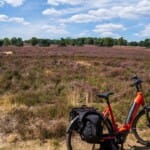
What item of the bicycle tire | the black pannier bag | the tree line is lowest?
the tree line

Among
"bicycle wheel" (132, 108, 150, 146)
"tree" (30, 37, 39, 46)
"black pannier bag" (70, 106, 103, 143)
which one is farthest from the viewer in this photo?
"tree" (30, 37, 39, 46)

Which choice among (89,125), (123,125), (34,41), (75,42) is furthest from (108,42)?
(89,125)

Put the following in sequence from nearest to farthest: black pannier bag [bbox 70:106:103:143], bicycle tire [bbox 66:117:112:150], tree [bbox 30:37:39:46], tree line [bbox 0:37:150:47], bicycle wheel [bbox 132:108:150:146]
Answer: black pannier bag [bbox 70:106:103:143] → bicycle tire [bbox 66:117:112:150] → bicycle wheel [bbox 132:108:150:146] → tree [bbox 30:37:39:46] → tree line [bbox 0:37:150:47]

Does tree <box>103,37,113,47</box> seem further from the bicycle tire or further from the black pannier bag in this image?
the black pannier bag

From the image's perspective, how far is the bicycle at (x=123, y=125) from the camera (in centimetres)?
636

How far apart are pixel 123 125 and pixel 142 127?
3.18 feet

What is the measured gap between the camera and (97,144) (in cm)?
682

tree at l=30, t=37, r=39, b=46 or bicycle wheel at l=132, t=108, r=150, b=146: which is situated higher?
bicycle wheel at l=132, t=108, r=150, b=146

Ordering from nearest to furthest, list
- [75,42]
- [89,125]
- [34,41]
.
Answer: [89,125] → [34,41] → [75,42]

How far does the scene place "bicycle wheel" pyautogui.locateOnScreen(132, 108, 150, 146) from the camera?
22.7 ft

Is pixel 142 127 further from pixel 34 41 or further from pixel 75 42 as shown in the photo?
pixel 75 42

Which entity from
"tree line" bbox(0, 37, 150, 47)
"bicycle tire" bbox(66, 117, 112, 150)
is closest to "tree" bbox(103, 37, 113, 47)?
"tree line" bbox(0, 37, 150, 47)

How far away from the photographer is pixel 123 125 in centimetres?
673

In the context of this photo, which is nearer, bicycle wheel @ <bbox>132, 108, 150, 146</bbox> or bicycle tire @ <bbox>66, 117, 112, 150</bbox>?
bicycle tire @ <bbox>66, 117, 112, 150</bbox>
